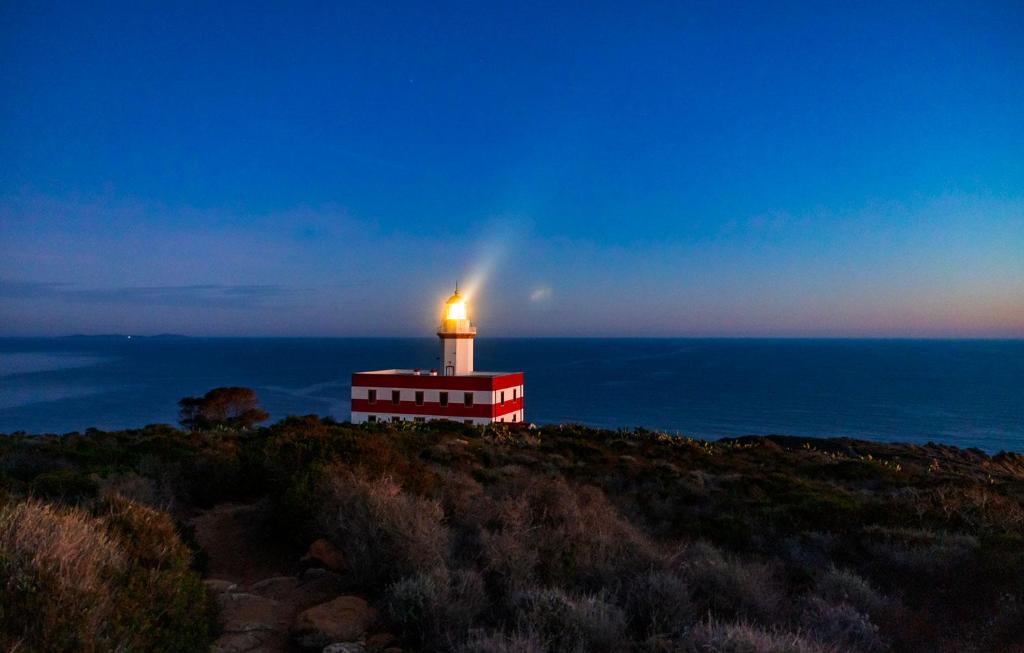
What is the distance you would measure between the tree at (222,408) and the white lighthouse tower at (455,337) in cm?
1546

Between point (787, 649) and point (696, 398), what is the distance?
102 meters

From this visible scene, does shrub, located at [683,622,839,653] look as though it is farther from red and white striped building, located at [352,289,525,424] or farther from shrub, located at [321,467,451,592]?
red and white striped building, located at [352,289,525,424]

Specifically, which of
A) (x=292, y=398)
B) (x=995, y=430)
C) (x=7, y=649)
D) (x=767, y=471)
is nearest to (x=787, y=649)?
(x=7, y=649)

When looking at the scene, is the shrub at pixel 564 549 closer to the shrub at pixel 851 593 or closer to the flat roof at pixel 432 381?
the shrub at pixel 851 593

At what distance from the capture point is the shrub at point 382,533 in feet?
17.1

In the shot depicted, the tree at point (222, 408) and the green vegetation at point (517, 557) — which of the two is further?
the tree at point (222, 408)

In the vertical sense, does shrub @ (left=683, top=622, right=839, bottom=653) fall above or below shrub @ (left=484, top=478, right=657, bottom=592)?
above

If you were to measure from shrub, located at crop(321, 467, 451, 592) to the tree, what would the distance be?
136 ft

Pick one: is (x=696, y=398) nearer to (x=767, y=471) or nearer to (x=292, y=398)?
(x=292, y=398)

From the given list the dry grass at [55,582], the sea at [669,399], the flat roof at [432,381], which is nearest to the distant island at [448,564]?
the dry grass at [55,582]

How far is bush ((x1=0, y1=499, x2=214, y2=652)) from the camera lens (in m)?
3.11

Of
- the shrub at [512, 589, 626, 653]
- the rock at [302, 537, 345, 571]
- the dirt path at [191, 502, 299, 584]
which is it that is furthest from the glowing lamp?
the shrub at [512, 589, 626, 653]

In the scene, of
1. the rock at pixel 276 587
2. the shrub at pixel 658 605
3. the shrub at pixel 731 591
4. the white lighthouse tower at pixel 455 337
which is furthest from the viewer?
the white lighthouse tower at pixel 455 337

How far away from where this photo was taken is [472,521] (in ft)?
21.5
